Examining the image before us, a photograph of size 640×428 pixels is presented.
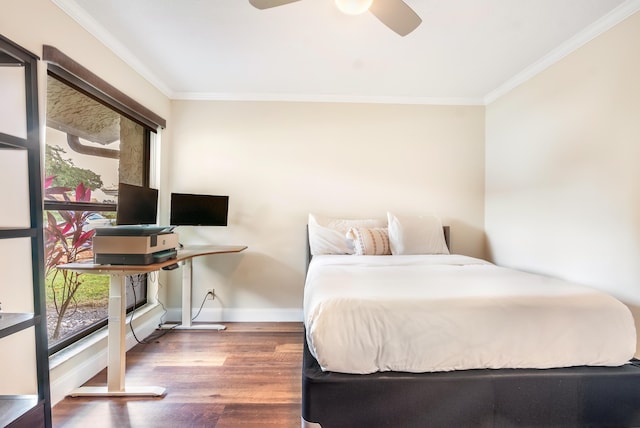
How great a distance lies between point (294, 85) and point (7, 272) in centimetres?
242

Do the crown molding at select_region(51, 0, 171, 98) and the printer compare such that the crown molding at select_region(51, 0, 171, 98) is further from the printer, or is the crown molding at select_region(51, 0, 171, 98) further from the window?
the printer

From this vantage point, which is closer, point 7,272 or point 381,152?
point 7,272

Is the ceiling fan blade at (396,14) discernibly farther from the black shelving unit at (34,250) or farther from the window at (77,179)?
the window at (77,179)

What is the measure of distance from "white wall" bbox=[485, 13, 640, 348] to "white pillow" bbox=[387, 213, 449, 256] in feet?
2.17

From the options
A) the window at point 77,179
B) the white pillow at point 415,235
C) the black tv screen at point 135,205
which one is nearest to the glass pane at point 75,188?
the window at point 77,179

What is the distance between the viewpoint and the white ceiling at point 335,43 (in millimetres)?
1780

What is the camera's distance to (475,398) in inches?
50.7

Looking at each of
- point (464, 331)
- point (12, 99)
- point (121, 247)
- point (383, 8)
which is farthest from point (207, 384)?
point (383, 8)

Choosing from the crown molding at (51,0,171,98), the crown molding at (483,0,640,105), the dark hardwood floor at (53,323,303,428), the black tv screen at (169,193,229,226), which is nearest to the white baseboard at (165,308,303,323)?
the dark hardwood floor at (53,323,303,428)

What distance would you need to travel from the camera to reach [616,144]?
1.83 m

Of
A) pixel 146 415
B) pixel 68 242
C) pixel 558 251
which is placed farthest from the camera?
pixel 558 251

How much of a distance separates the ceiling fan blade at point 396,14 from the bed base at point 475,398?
68.8 inches


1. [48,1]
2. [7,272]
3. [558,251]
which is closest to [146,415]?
[7,272]

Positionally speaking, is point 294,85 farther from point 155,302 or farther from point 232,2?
point 155,302
